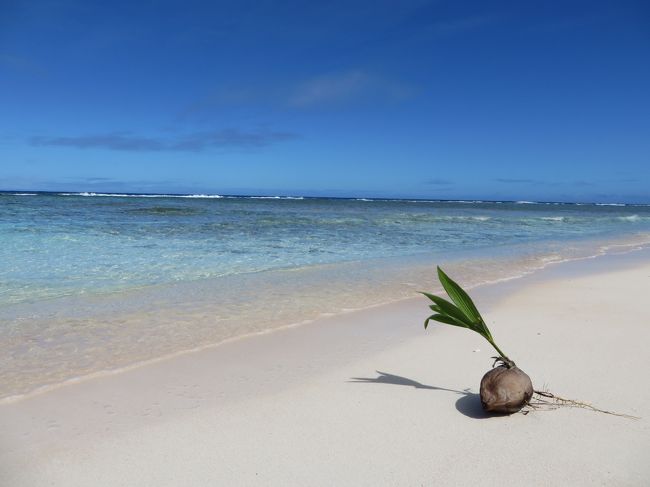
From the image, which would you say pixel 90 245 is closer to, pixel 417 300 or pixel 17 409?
pixel 417 300

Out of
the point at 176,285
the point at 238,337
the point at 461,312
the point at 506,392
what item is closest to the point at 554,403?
the point at 506,392

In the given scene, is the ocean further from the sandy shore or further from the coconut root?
the coconut root

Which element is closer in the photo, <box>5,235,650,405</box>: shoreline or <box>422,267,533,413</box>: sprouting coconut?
<box>422,267,533,413</box>: sprouting coconut

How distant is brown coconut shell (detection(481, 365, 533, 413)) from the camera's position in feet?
8.43

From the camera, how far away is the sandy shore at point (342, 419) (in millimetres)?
2148

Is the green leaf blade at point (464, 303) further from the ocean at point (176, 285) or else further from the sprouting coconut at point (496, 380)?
the ocean at point (176, 285)

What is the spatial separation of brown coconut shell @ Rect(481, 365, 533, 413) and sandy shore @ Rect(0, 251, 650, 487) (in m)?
0.07

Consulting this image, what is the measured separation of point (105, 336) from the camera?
424cm

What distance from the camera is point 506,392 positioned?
257 centimetres

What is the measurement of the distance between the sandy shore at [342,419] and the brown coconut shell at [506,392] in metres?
0.07

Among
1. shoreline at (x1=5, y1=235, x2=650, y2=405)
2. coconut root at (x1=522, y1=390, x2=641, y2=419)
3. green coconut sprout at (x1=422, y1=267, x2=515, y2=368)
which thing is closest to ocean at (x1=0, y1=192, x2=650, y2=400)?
shoreline at (x1=5, y1=235, x2=650, y2=405)

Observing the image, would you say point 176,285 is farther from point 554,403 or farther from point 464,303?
point 554,403

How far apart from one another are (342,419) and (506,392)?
2.79ft

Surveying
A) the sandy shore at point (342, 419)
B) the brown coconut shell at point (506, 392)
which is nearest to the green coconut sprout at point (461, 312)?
the brown coconut shell at point (506, 392)
